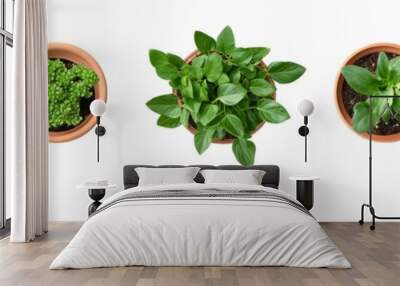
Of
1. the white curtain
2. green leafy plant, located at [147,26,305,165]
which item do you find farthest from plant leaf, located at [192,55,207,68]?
the white curtain

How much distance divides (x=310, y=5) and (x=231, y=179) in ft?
7.59

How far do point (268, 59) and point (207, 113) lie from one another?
5834 mm

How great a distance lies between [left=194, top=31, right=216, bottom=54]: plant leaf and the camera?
50cm

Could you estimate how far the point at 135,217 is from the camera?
3967mm

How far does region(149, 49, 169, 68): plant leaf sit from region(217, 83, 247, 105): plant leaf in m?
0.06

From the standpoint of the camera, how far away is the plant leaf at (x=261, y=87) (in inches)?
19.8

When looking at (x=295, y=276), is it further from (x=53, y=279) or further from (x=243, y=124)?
(x=243, y=124)

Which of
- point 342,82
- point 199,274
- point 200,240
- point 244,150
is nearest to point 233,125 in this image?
point 244,150

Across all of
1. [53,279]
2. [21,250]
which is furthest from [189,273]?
[21,250]

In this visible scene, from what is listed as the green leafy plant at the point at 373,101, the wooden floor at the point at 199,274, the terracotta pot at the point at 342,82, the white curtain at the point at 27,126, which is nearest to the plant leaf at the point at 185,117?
the wooden floor at the point at 199,274

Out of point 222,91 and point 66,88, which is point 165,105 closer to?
point 222,91

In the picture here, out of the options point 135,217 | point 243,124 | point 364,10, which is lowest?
point 135,217

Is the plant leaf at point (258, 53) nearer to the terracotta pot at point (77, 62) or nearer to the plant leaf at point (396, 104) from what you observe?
the plant leaf at point (396, 104)

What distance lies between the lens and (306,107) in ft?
19.1
